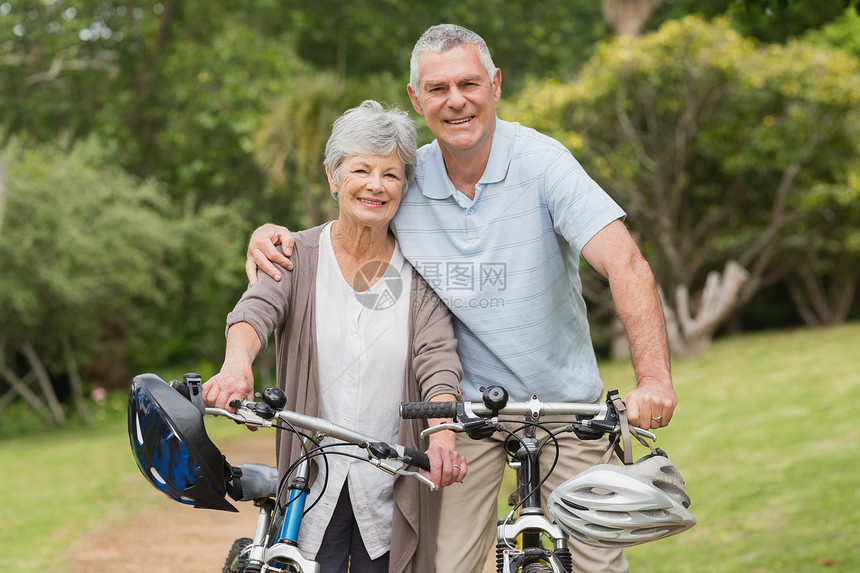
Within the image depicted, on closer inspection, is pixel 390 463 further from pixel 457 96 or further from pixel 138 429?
pixel 457 96

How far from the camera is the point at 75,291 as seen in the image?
13.8 meters

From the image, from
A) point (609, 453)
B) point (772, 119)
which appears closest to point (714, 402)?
point (772, 119)

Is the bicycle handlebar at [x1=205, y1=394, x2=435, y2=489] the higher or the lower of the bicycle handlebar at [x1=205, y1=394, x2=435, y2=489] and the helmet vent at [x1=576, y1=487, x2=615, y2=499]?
the higher

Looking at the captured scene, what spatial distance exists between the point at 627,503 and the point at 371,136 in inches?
49.5

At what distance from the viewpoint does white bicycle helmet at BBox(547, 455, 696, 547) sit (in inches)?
89.0

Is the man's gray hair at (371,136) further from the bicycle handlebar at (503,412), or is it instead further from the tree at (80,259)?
the tree at (80,259)

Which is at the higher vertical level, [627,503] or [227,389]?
[227,389]

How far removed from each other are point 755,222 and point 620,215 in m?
18.3

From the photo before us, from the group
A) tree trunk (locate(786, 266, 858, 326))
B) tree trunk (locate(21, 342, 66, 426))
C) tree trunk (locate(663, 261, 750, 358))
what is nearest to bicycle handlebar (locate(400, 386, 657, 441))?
tree trunk (locate(21, 342, 66, 426))

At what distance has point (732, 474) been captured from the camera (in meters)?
9.02

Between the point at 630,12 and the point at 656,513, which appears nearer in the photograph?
the point at 656,513

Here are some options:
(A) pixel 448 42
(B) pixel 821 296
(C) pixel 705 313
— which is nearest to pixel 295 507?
(A) pixel 448 42

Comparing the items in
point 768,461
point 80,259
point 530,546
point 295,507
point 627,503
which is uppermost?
point 80,259

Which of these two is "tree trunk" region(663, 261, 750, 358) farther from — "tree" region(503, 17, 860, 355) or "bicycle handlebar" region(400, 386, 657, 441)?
"bicycle handlebar" region(400, 386, 657, 441)
